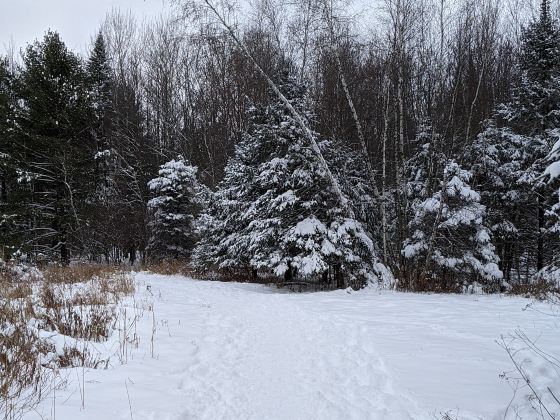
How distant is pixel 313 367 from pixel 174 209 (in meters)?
16.7

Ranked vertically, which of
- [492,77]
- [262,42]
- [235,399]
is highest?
[262,42]

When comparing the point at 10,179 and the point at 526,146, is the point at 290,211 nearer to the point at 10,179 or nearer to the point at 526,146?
the point at 526,146

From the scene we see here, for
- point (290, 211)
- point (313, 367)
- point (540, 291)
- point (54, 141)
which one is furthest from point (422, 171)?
point (54, 141)

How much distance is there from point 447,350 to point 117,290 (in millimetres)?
6639

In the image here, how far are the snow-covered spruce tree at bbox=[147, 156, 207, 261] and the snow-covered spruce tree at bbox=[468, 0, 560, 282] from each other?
44.5 ft

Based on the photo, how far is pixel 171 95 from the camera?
27.2 metres

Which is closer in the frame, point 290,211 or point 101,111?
point 290,211

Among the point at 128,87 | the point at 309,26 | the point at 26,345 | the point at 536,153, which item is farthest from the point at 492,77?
the point at 128,87

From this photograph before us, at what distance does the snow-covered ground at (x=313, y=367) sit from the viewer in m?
2.98

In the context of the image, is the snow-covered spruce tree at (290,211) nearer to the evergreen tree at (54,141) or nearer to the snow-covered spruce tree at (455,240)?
the snow-covered spruce tree at (455,240)

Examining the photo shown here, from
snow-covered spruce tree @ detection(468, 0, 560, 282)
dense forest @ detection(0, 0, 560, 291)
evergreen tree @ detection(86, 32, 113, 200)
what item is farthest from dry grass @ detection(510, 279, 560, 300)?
evergreen tree @ detection(86, 32, 113, 200)

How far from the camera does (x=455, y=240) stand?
480 inches

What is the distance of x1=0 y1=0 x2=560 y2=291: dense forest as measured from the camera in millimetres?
11914

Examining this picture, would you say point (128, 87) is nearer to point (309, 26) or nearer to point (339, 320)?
point (309, 26)
